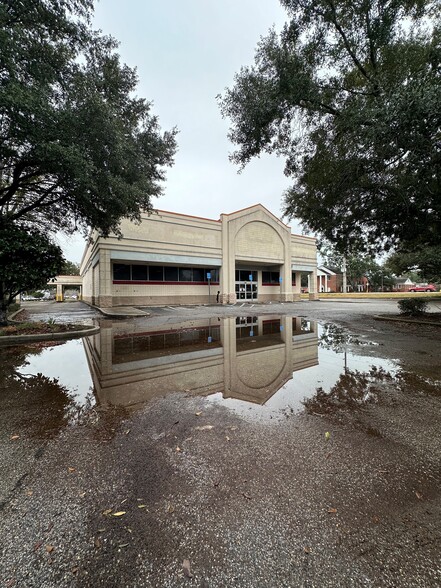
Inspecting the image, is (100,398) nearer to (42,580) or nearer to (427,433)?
(42,580)

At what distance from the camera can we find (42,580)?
56.5 inches

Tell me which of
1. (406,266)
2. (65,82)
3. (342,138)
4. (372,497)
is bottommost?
(372,497)

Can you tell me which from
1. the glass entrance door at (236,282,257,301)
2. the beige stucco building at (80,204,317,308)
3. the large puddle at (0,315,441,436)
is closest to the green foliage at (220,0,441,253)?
the large puddle at (0,315,441,436)

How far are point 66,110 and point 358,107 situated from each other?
894 cm

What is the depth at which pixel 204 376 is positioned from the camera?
4898mm

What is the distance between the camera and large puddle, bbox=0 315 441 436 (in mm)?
3670

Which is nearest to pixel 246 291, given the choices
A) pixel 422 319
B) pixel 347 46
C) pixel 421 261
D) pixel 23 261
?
pixel 421 261

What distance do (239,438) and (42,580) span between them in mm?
1820

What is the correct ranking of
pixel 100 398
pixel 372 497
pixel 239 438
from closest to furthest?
pixel 372 497 → pixel 239 438 → pixel 100 398

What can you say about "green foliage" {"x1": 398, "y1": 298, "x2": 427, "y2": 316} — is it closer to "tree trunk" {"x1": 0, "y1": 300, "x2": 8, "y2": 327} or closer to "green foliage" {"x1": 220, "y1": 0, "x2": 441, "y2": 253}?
"green foliage" {"x1": 220, "y1": 0, "x2": 441, "y2": 253}

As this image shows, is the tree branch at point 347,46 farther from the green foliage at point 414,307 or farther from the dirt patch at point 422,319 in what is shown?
the green foliage at point 414,307

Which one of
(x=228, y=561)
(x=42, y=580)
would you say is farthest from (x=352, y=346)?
(x=42, y=580)

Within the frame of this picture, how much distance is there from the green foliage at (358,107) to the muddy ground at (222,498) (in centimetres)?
763

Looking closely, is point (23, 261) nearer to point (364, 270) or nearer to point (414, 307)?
point (414, 307)
